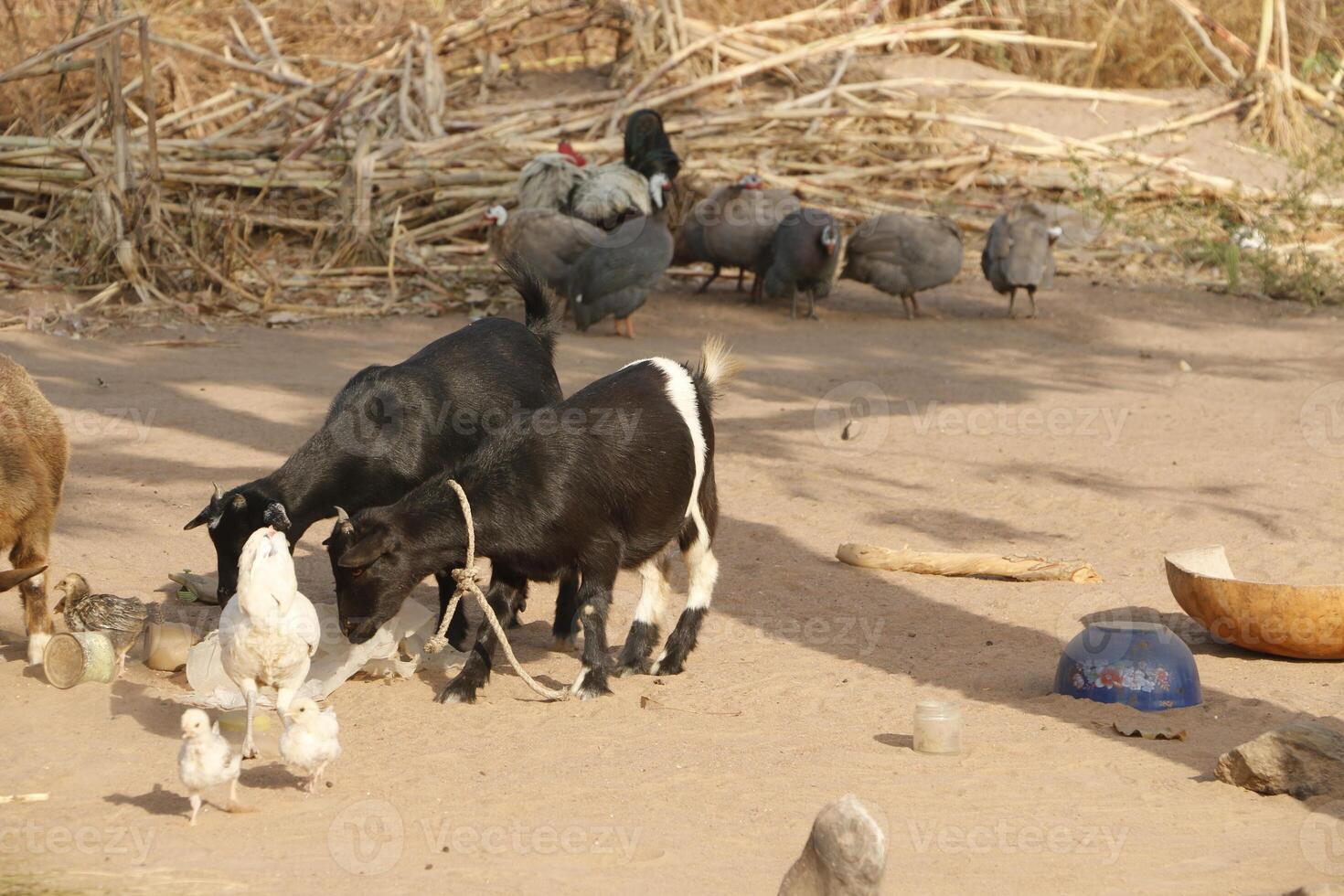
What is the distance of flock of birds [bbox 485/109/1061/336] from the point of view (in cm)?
1329

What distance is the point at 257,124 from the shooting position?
657 inches

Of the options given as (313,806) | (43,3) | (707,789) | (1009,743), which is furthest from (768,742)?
(43,3)

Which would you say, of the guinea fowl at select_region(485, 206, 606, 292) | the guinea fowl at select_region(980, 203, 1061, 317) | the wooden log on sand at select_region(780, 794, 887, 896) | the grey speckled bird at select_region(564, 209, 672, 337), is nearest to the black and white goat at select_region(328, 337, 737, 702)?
the wooden log on sand at select_region(780, 794, 887, 896)

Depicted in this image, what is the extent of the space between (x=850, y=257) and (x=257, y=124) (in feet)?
22.6

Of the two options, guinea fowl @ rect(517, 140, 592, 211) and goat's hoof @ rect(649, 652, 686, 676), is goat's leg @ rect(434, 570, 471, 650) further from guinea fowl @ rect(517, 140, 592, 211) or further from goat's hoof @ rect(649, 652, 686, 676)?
guinea fowl @ rect(517, 140, 592, 211)

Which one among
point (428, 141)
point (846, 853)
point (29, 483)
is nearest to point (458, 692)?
point (29, 483)

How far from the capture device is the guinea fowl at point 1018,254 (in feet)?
45.9

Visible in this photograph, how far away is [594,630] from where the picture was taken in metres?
5.66

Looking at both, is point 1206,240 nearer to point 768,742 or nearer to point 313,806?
point 768,742

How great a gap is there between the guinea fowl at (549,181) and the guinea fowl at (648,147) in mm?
707

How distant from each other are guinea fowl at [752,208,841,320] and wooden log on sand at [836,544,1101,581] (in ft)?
22.7

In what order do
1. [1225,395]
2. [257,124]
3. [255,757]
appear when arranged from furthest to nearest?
[257,124] < [1225,395] < [255,757]

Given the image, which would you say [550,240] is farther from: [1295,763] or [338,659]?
[1295,763]

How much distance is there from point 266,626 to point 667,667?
183 centimetres
